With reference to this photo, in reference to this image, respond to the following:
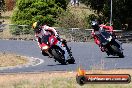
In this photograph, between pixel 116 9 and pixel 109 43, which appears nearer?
pixel 109 43

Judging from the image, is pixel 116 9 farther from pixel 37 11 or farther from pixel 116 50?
pixel 116 50

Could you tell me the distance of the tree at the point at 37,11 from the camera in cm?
4541

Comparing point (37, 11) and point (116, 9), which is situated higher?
point (116, 9)

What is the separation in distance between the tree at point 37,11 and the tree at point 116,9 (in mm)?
2950

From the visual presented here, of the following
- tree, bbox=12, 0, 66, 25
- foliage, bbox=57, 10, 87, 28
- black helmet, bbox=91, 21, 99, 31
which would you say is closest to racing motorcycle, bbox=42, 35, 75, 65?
black helmet, bbox=91, 21, 99, 31

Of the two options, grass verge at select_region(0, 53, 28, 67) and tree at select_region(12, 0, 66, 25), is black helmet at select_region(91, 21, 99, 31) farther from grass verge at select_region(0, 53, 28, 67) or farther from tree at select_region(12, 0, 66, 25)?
tree at select_region(12, 0, 66, 25)

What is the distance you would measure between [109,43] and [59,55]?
13.5 feet

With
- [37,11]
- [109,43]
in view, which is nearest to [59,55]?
[109,43]

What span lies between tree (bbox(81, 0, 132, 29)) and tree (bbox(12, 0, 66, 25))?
9.68 ft

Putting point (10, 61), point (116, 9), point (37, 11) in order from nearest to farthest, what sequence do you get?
point (10, 61)
point (116, 9)
point (37, 11)

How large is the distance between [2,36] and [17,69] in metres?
24.4

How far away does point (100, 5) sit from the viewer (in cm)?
4491

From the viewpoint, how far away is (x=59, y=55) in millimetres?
22359

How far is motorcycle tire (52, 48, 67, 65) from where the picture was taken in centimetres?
2220
